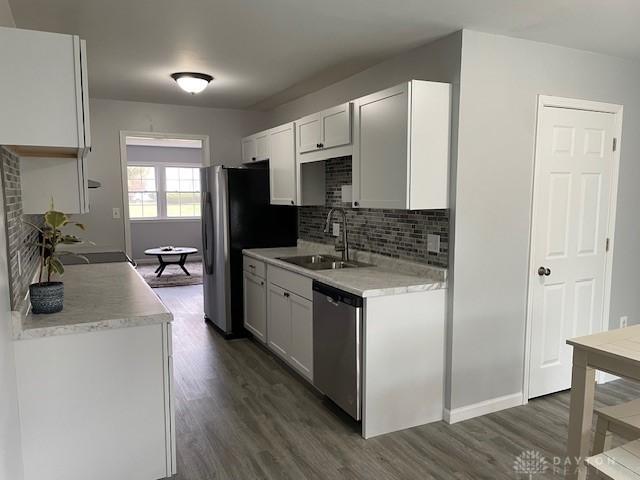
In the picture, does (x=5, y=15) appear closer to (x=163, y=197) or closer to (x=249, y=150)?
(x=249, y=150)

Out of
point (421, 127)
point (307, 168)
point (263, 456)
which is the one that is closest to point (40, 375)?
point (263, 456)

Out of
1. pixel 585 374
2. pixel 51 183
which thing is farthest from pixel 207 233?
pixel 585 374

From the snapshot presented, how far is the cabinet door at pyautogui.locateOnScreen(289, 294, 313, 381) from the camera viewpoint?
126 inches

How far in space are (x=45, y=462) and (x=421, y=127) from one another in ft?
8.18

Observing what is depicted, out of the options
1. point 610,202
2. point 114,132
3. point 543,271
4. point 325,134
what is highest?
point 114,132

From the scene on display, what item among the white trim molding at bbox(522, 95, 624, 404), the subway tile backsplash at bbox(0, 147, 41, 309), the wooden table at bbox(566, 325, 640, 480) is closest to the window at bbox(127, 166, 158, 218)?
the subway tile backsplash at bbox(0, 147, 41, 309)

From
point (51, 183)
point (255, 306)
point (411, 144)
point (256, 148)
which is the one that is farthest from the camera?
point (256, 148)

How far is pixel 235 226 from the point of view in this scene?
14.7 feet

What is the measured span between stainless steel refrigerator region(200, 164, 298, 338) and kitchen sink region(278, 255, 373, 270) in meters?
0.79

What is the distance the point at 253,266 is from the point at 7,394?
8.86 ft

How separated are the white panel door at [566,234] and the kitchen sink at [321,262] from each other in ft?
4.03

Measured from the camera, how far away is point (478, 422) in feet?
9.37

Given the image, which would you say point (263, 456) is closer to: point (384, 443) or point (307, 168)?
point (384, 443)

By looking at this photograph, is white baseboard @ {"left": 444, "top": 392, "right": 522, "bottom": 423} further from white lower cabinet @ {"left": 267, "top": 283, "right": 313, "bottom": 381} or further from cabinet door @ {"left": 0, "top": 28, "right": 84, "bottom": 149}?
cabinet door @ {"left": 0, "top": 28, "right": 84, "bottom": 149}
